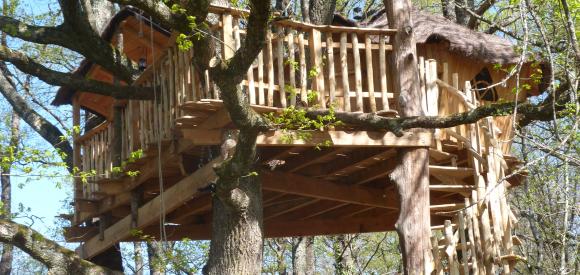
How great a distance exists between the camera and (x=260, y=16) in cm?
634

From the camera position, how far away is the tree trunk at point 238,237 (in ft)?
28.6

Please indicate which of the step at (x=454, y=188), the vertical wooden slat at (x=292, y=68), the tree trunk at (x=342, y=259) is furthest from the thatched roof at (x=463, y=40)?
the tree trunk at (x=342, y=259)

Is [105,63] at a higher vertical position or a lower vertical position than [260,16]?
higher

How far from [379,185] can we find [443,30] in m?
2.33

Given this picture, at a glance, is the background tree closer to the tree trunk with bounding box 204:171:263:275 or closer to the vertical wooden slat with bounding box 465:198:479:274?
the tree trunk with bounding box 204:171:263:275

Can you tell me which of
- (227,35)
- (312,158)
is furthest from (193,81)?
(312,158)

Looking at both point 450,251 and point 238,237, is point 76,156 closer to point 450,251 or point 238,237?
point 238,237

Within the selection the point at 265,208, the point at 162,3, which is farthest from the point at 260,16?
the point at 265,208

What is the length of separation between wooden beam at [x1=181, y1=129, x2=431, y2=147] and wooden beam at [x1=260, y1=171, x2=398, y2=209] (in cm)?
114

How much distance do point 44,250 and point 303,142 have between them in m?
3.09

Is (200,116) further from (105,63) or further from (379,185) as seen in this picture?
(379,185)

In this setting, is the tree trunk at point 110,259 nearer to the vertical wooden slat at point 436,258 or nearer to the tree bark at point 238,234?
the tree bark at point 238,234

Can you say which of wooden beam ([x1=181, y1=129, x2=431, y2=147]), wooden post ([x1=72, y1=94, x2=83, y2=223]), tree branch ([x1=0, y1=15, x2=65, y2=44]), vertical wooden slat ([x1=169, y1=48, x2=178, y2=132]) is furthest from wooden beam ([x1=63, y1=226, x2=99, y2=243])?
wooden beam ([x1=181, y1=129, x2=431, y2=147])

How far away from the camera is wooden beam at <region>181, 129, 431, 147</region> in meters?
8.36
